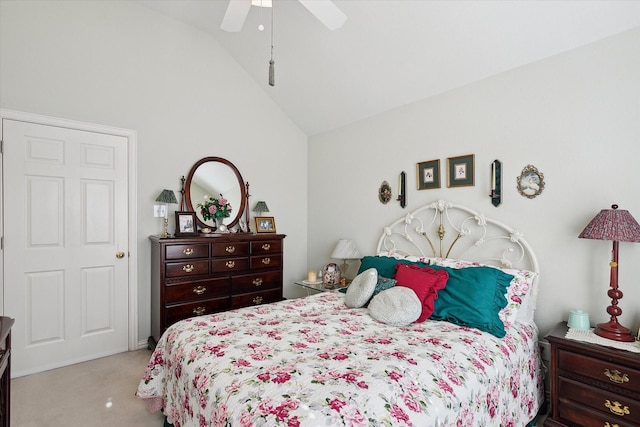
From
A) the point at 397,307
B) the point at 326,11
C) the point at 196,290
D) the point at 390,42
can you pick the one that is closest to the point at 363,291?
the point at 397,307

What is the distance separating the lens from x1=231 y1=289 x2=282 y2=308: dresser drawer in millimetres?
3336

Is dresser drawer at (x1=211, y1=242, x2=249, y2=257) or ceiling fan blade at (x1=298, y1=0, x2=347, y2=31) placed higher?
ceiling fan blade at (x1=298, y1=0, x2=347, y2=31)

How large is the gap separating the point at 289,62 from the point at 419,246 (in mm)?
2324

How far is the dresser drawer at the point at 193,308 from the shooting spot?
2924 mm

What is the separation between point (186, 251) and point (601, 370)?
308cm

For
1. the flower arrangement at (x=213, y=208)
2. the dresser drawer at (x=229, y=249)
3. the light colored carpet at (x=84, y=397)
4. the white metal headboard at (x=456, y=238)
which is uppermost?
the flower arrangement at (x=213, y=208)

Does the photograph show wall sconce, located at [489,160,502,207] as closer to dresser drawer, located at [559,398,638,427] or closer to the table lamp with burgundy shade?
the table lamp with burgundy shade

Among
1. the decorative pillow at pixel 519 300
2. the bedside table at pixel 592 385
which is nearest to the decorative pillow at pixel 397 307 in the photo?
the decorative pillow at pixel 519 300

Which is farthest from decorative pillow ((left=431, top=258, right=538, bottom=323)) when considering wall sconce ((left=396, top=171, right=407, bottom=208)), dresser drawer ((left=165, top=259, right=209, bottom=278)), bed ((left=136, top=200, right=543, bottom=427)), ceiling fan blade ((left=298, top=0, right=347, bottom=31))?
dresser drawer ((left=165, top=259, right=209, bottom=278))

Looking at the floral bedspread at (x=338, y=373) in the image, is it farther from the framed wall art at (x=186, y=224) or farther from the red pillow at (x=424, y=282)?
the framed wall art at (x=186, y=224)

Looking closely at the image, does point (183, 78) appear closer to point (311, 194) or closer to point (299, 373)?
point (311, 194)

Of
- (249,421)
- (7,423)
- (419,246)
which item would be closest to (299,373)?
(249,421)

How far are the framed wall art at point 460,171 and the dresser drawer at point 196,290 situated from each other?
7.72 feet

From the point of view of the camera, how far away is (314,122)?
13.4 ft
